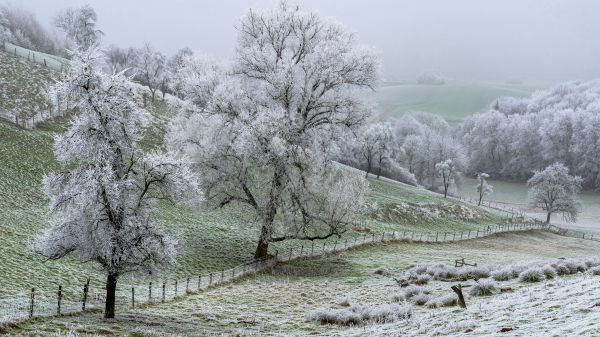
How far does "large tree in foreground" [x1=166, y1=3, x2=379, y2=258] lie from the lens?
32.9m

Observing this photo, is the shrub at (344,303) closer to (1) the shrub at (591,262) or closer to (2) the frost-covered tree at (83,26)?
(1) the shrub at (591,262)

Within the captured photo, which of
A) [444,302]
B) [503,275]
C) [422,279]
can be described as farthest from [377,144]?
[444,302]

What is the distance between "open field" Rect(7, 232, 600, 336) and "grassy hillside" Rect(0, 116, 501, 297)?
4722 millimetres

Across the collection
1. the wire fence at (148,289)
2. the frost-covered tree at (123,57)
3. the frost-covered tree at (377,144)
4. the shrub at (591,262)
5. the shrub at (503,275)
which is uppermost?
the frost-covered tree at (123,57)

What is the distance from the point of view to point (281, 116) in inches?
1254

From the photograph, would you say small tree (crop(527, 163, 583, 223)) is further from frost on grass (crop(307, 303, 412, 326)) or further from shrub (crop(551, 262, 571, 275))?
frost on grass (crop(307, 303, 412, 326))

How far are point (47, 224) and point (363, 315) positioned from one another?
25.0 meters

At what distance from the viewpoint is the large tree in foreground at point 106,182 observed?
60.5 feet

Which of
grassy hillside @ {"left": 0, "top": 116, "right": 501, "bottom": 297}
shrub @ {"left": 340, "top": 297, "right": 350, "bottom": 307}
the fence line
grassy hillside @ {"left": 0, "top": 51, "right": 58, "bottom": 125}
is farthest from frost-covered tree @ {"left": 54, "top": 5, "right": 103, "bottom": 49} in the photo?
shrub @ {"left": 340, "top": 297, "right": 350, "bottom": 307}

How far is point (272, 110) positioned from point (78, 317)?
676 inches

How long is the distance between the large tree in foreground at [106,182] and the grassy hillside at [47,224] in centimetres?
674

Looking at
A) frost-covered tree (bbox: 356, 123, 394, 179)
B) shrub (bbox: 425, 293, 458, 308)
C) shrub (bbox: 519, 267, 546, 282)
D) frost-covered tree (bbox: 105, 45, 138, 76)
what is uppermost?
frost-covered tree (bbox: 105, 45, 138, 76)

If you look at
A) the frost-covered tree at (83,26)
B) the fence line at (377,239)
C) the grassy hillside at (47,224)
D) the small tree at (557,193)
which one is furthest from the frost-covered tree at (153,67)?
the small tree at (557,193)

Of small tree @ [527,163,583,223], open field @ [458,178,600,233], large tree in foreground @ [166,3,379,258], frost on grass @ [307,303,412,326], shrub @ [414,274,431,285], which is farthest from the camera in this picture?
open field @ [458,178,600,233]
